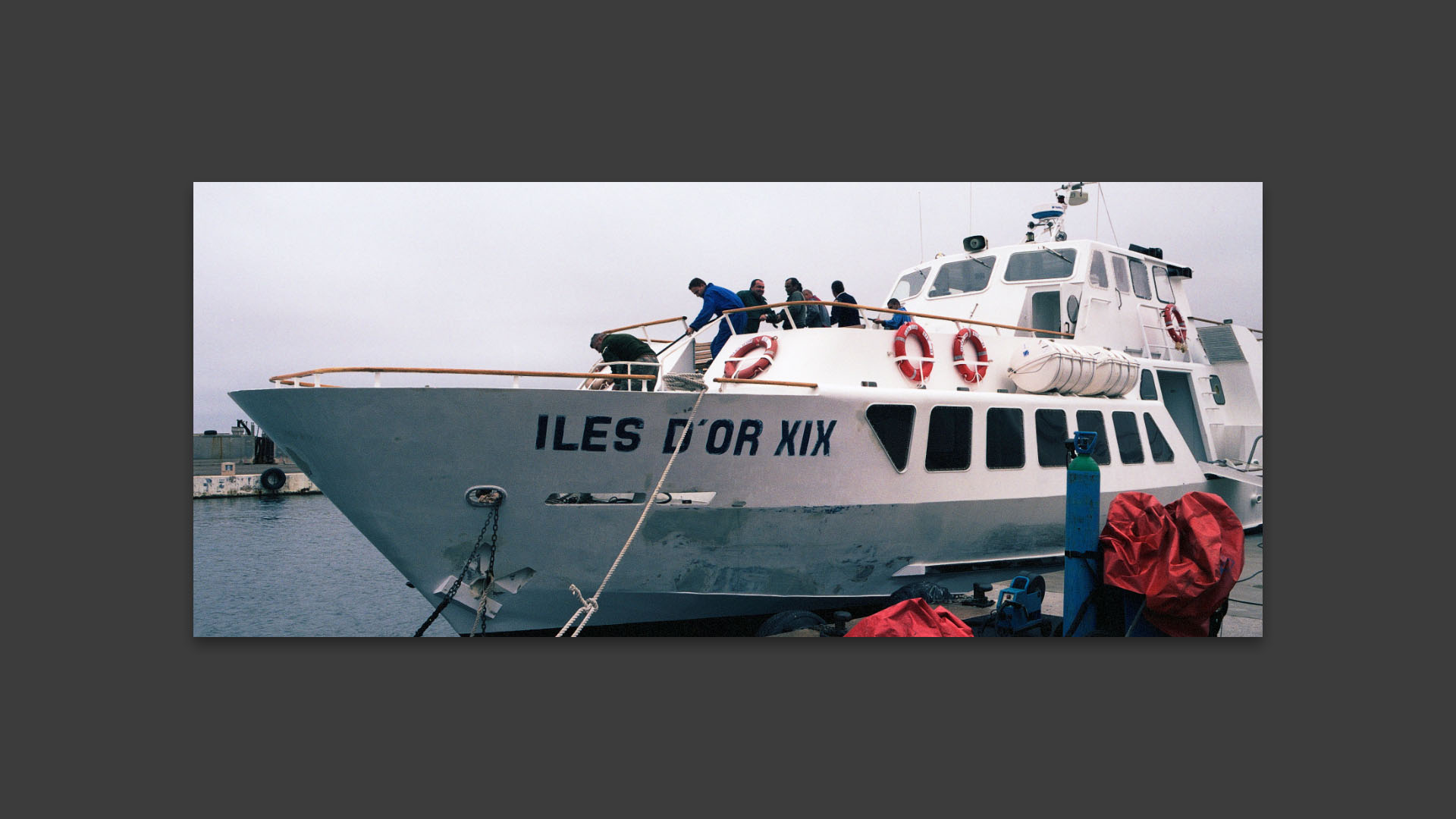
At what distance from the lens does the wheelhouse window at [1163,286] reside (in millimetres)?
8180

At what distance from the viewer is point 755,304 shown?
255 inches

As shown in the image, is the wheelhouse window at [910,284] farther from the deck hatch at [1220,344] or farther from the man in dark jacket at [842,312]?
the deck hatch at [1220,344]

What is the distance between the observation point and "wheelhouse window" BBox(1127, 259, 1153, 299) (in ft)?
25.9

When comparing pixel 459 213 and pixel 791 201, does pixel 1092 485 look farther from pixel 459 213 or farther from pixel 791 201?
pixel 459 213

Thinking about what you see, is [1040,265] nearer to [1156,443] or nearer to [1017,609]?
[1156,443]

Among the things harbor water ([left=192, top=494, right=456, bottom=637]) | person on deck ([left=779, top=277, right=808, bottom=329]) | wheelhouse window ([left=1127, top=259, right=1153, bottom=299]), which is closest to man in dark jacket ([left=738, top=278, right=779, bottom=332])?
person on deck ([left=779, top=277, right=808, bottom=329])

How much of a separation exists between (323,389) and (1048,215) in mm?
6350

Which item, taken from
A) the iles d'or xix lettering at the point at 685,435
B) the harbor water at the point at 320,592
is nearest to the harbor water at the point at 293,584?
the harbor water at the point at 320,592

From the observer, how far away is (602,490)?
15.7 ft

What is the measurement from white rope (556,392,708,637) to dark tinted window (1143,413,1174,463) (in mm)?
4173

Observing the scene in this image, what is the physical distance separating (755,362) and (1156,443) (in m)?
3.65

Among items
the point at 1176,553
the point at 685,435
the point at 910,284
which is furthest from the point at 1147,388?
the point at 685,435

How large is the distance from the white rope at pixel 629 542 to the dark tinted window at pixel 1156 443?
4173 millimetres

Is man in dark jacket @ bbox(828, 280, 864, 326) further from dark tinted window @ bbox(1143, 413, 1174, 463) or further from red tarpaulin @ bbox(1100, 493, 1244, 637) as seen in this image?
dark tinted window @ bbox(1143, 413, 1174, 463)
